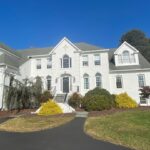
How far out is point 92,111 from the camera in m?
19.1

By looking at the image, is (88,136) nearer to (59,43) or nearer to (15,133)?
(15,133)

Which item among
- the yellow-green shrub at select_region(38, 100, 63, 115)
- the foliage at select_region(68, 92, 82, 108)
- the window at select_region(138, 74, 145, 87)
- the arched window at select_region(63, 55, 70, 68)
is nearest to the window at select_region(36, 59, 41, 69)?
the arched window at select_region(63, 55, 70, 68)

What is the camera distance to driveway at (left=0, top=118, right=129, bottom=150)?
25.1 feet

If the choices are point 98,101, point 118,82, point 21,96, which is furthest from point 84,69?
point 21,96

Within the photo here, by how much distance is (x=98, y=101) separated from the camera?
63.1 ft

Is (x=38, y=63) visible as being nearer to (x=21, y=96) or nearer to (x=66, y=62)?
(x=66, y=62)

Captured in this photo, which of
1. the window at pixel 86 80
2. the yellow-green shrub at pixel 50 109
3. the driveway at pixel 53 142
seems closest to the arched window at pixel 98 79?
the window at pixel 86 80

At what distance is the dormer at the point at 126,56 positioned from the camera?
27.2 meters

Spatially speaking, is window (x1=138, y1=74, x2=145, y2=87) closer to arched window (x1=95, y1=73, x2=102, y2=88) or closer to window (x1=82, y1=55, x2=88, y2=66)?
arched window (x1=95, y1=73, x2=102, y2=88)

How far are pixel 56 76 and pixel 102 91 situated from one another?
30.0 ft

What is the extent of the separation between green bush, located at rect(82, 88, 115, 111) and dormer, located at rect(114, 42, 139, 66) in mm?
8853

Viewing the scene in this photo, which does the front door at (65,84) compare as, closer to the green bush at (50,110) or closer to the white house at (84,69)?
the white house at (84,69)

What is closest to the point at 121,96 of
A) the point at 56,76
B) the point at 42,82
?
the point at 56,76

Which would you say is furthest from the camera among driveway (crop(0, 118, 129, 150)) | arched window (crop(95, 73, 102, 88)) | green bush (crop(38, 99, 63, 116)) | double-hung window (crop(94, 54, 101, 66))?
double-hung window (crop(94, 54, 101, 66))
